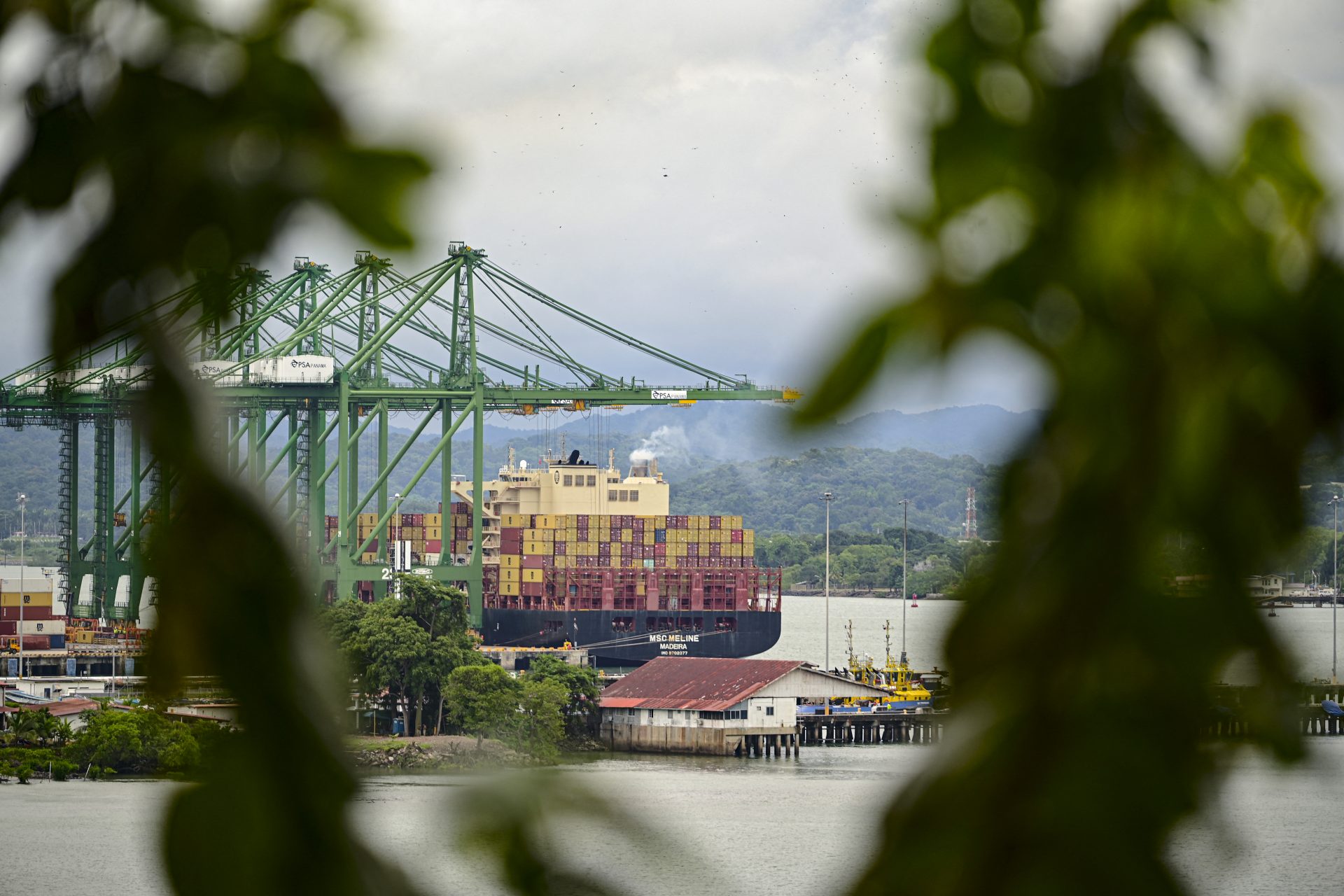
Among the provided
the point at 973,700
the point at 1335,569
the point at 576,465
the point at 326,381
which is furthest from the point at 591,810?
the point at 576,465

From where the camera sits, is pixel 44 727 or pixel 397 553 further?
pixel 397 553

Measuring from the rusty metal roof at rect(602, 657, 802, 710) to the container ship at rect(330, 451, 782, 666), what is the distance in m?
5.25

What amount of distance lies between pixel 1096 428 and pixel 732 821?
12.8 m

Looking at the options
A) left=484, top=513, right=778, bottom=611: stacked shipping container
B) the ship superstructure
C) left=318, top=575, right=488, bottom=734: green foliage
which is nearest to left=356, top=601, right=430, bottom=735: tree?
left=318, top=575, right=488, bottom=734: green foliage

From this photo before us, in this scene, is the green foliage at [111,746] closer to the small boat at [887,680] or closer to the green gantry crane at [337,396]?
the green gantry crane at [337,396]

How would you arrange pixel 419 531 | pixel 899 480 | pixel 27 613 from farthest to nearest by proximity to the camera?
pixel 419 531 → pixel 27 613 → pixel 899 480

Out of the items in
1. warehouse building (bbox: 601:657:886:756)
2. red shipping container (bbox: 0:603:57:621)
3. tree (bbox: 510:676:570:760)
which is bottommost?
warehouse building (bbox: 601:657:886:756)

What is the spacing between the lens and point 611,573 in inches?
1035

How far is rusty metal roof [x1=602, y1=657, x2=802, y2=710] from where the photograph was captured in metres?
17.8

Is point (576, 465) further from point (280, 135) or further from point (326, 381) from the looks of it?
point (280, 135)

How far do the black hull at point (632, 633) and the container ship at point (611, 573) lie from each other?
18 mm

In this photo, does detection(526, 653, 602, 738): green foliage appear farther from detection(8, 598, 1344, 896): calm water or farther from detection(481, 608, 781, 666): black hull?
detection(481, 608, 781, 666): black hull

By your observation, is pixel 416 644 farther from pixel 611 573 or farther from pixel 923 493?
pixel 923 493

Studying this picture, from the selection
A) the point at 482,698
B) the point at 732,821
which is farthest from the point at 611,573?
the point at 732,821
